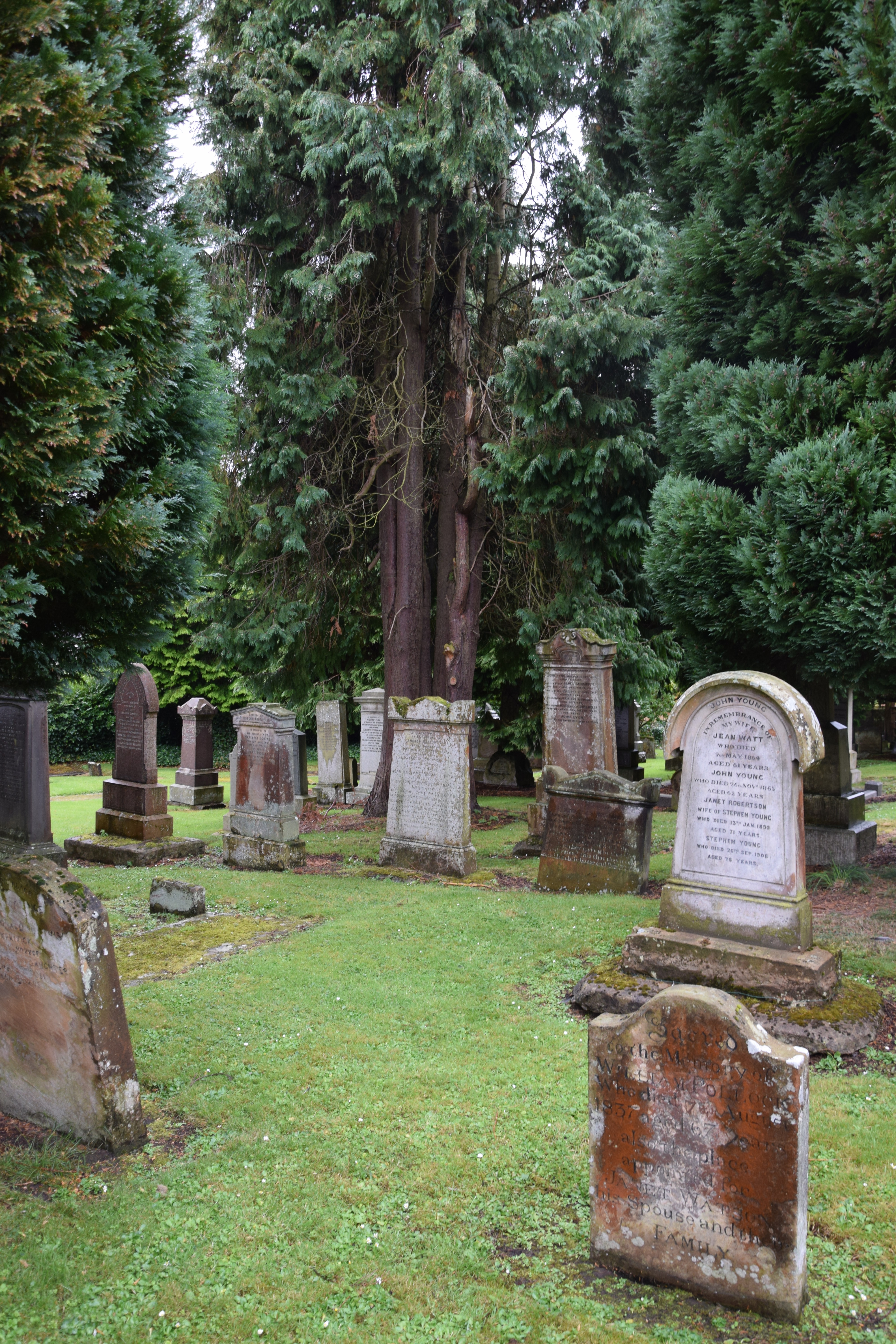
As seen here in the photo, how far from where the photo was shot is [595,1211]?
325cm

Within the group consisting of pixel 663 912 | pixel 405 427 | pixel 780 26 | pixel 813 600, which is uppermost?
pixel 780 26

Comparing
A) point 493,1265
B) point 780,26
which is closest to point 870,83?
point 780,26

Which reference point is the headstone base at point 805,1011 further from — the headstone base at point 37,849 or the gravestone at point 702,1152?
the headstone base at point 37,849

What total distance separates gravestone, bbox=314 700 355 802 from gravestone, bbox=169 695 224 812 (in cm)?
228

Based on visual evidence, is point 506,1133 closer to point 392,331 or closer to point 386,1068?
point 386,1068

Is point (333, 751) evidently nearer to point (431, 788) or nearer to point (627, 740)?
point (627, 740)

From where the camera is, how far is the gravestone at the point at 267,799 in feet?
35.3

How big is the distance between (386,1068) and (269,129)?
12.7m

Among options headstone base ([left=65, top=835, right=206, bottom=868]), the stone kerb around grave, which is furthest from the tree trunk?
the stone kerb around grave

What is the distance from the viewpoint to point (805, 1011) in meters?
5.23

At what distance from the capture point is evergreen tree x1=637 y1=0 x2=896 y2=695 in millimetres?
6910

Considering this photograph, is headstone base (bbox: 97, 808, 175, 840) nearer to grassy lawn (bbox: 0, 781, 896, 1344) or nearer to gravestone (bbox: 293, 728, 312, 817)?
gravestone (bbox: 293, 728, 312, 817)

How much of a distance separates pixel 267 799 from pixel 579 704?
168 inches

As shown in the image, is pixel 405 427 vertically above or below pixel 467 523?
above
